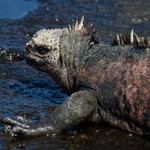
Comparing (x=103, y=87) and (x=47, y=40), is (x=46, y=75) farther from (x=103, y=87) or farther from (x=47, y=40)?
(x=103, y=87)

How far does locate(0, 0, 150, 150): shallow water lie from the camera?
3.90m

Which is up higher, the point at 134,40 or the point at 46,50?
the point at 134,40

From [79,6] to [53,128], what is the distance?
279 inches

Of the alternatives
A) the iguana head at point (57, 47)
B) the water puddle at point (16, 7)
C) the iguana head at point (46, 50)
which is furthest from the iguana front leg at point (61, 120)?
the water puddle at point (16, 7)

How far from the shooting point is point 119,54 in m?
4.35

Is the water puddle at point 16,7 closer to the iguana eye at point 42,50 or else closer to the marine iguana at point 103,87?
the iguana eye at point 42,50

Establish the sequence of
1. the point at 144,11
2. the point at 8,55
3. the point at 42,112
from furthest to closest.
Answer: the point at 144,11 → the point at 8,55 → the point at 42,112

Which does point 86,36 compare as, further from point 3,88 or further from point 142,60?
point 3,88

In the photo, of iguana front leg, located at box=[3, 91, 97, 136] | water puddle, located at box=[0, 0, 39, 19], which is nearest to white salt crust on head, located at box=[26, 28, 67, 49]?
iguana front leg, located at box=[3, 91, 97, 136]

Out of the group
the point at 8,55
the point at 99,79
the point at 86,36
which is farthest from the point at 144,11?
the point at 99,79

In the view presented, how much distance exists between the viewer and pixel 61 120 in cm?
415

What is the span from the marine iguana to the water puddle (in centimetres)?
558

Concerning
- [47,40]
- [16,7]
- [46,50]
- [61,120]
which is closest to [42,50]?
[46,50]

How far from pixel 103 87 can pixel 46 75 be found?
220 centimetres
